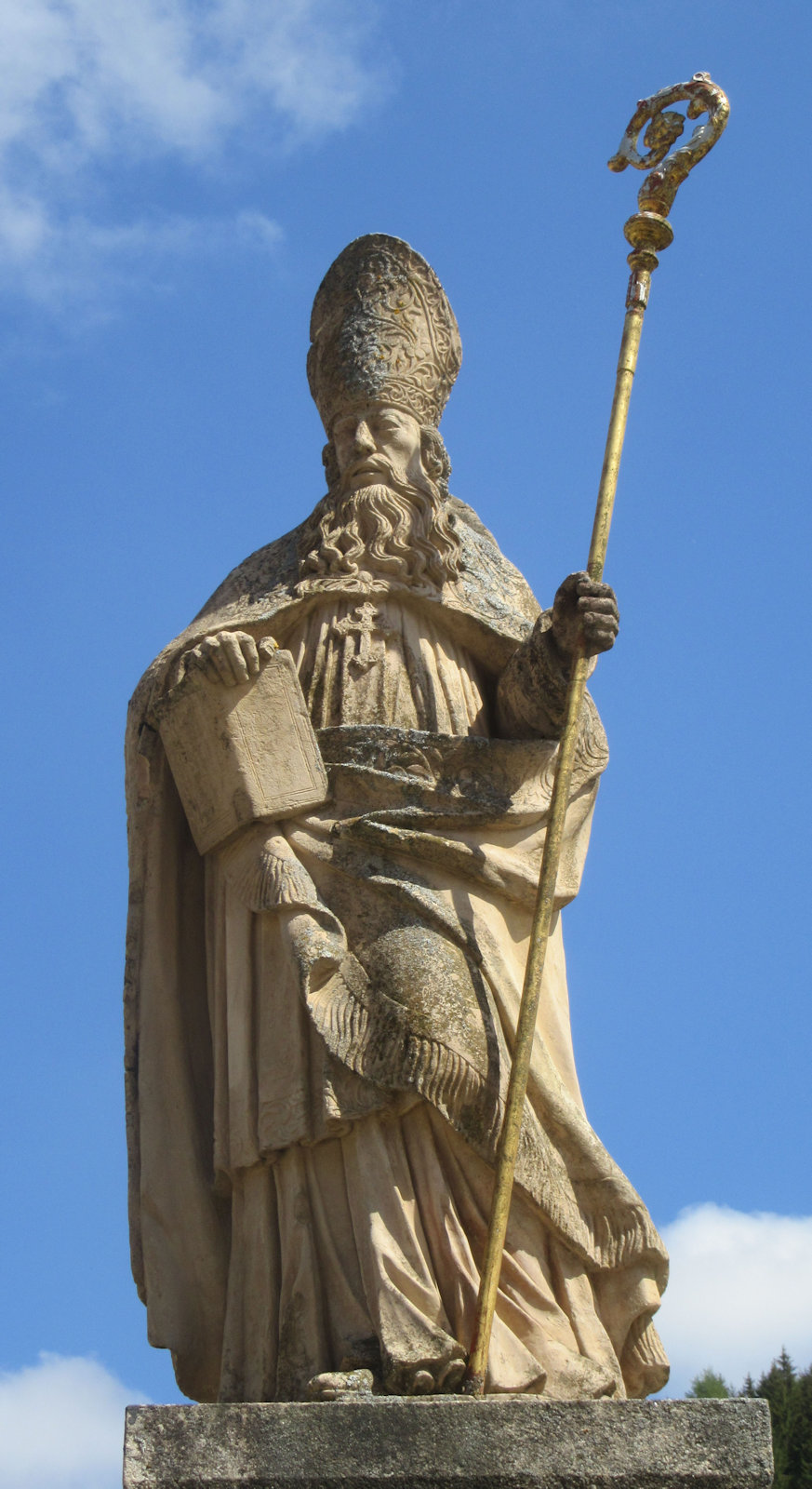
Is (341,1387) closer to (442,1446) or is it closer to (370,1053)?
(442,1446)

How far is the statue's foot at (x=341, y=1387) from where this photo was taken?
572cm

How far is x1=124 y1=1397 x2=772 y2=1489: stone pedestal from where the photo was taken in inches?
212

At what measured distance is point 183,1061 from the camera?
7.12 meters

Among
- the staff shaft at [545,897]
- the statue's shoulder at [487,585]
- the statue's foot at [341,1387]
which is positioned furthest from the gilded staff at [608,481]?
the statue's shoulder at [487,585]

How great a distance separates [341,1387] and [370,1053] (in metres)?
1.07

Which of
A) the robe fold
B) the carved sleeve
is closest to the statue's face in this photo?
the robe fold

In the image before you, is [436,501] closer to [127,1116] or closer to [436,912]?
[436,912]

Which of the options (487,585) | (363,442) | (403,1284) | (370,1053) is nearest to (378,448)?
(363,442)

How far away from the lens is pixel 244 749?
22.7 ft

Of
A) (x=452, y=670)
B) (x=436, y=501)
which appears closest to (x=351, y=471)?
(x=436, y=501)

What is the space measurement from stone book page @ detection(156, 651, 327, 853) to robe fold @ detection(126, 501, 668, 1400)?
81mm

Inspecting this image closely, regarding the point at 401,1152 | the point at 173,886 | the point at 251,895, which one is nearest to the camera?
the point at 401,1152

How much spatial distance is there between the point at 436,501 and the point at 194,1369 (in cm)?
341

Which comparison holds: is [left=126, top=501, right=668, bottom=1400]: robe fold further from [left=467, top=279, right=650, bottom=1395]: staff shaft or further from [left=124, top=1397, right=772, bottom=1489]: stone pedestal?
[left=124, top=1397, right=772, bottom=1489]: stone pedestal
